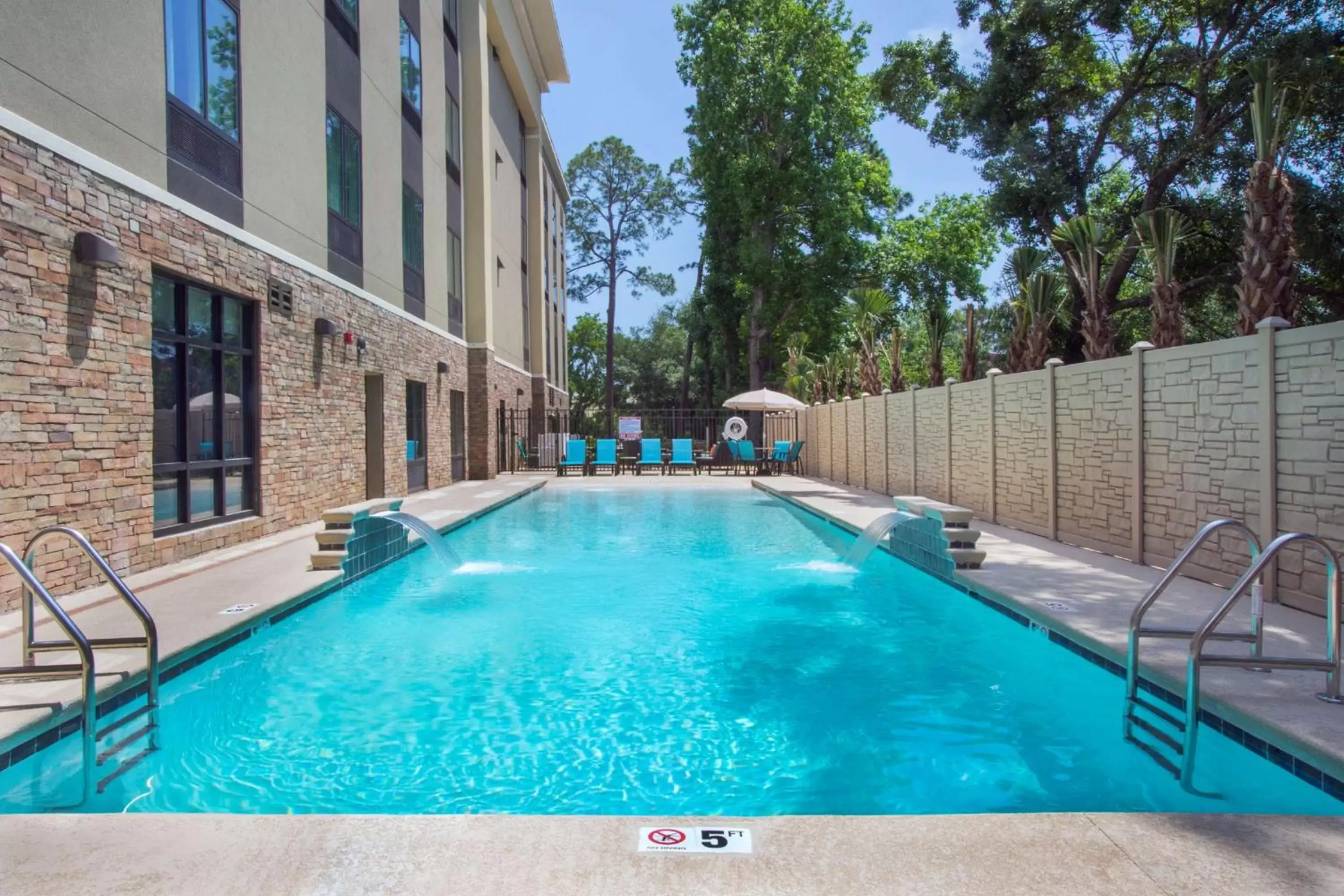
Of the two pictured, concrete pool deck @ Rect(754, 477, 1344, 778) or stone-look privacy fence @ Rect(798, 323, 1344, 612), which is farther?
stone-look privacy fence @ Rect(798, 323, 1344, 612)

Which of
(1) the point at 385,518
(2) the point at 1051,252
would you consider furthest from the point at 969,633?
(2) the point at 1051,252

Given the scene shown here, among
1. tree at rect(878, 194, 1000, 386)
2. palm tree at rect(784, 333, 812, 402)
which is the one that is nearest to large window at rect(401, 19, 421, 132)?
palm tree at rect(784, 333, 812, 402)

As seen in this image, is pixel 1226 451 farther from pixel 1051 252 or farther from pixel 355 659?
pixel 1051 252

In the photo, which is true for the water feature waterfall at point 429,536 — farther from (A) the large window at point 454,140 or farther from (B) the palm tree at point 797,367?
(B) the palm tree at point 797,367

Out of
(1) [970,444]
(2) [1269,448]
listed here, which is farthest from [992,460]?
(2) [1269,448]

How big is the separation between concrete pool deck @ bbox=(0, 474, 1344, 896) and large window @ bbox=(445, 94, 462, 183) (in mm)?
16045

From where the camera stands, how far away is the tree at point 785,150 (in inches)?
1049

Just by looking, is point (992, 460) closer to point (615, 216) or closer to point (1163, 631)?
point (1163, 631)

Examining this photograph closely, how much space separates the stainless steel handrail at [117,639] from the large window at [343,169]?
800 cm

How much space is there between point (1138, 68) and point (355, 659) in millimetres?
18612

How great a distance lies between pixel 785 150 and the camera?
1077 inches

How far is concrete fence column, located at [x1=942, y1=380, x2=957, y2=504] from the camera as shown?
11.0 metres

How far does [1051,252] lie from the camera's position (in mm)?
17547

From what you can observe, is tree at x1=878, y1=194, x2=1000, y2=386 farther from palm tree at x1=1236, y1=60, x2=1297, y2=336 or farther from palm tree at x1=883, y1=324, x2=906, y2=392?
palm tree at x1=1236, y1=60, x2=1297, y2=336
